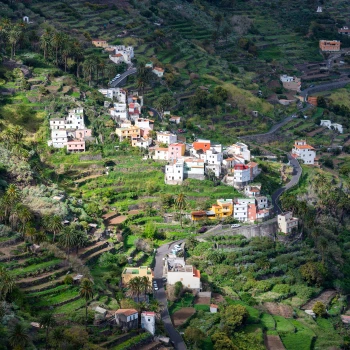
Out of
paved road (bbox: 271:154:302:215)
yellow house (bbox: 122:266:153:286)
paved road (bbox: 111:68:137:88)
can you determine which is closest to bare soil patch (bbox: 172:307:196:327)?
yellow house (bbox: 122:266:153:286)

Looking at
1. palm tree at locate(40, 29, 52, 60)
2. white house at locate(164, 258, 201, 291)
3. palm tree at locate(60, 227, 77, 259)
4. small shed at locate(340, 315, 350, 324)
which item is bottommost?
small shed at locate(340, 315, 350, 324)

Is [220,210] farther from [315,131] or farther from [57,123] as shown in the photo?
[315,131]

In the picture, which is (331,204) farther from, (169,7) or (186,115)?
(169,7)

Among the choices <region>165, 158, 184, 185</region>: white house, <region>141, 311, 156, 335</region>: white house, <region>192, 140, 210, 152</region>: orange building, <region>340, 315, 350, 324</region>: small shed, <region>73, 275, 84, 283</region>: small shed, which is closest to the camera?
<region>141, 311, 156, 335</region>: white house

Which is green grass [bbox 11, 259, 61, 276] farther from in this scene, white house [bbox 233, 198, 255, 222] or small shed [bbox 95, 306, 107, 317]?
white house [bbox 233, 198, 255, 222]

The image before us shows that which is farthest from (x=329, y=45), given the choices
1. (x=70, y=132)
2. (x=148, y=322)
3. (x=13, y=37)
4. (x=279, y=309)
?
(x=148, y=322)

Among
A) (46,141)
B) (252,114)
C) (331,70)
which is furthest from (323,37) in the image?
(46,141)
